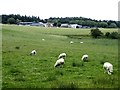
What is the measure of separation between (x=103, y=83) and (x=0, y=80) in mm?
5462

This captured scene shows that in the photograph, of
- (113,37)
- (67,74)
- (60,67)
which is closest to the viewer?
(67,74)

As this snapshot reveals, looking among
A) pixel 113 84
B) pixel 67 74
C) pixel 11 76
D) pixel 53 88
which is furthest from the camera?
pixel 67 74

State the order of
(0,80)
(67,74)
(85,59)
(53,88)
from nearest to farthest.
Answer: (53,88)
(0,80)
(67,74)
(85,59)

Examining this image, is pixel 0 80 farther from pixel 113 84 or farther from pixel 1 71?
pixel 113 84

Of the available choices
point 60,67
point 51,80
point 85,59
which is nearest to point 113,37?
point 85,59

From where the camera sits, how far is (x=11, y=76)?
1962 cm

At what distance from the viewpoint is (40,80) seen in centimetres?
1825

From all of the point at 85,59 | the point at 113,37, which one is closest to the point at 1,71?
the point at 85,59

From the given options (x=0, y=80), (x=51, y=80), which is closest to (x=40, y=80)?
(x=51, y=80)

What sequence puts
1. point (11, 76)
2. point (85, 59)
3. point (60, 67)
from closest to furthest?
point (11, 76), point (60, 67), point (85, 59)

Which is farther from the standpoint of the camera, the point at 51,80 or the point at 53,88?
the point at 51,80

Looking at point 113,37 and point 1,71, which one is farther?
point 113,37

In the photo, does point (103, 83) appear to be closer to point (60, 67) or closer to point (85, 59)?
point (60, 67)

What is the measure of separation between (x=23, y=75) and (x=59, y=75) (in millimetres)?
2225
